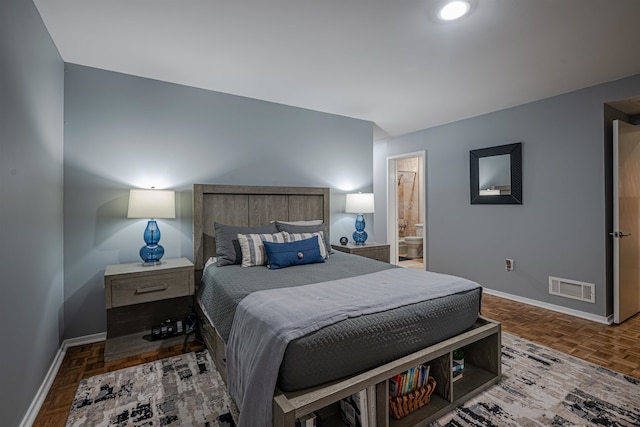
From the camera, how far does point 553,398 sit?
197 cm

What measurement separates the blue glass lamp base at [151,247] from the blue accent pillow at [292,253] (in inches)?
38.4

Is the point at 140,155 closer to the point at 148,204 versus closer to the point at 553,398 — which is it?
the point at 148,204

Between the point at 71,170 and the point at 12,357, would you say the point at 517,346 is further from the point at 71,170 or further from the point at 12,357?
the point at 71,170

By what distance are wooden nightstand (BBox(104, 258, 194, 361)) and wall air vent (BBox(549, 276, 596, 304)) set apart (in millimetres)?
3801

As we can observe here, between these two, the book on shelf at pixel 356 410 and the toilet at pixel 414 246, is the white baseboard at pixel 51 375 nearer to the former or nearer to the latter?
the book on shelf at pixel 356 410

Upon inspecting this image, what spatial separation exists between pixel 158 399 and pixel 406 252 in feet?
20.0

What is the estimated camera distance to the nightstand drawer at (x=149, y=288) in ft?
8.22

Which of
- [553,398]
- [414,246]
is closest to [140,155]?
[553,398]

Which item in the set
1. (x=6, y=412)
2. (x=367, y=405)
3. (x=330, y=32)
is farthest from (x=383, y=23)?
(x=6, y=412)

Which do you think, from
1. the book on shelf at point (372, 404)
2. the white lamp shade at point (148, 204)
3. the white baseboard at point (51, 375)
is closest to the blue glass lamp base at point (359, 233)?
the white lamp shade at point (148, 204)

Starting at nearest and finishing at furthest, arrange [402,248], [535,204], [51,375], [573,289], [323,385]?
[323,385] < [51,375] < [573,289] < [535,204] < [402,248]

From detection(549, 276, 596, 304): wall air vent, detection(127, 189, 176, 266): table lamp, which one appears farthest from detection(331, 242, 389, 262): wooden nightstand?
detection(127, 189, 176, 266): table lamp

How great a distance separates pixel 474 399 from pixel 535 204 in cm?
264

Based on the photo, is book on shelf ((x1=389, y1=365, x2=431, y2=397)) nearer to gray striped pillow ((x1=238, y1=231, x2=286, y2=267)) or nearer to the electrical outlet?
gray striped pillow ((x1=238, y1=231, x2=286, y2=267))
